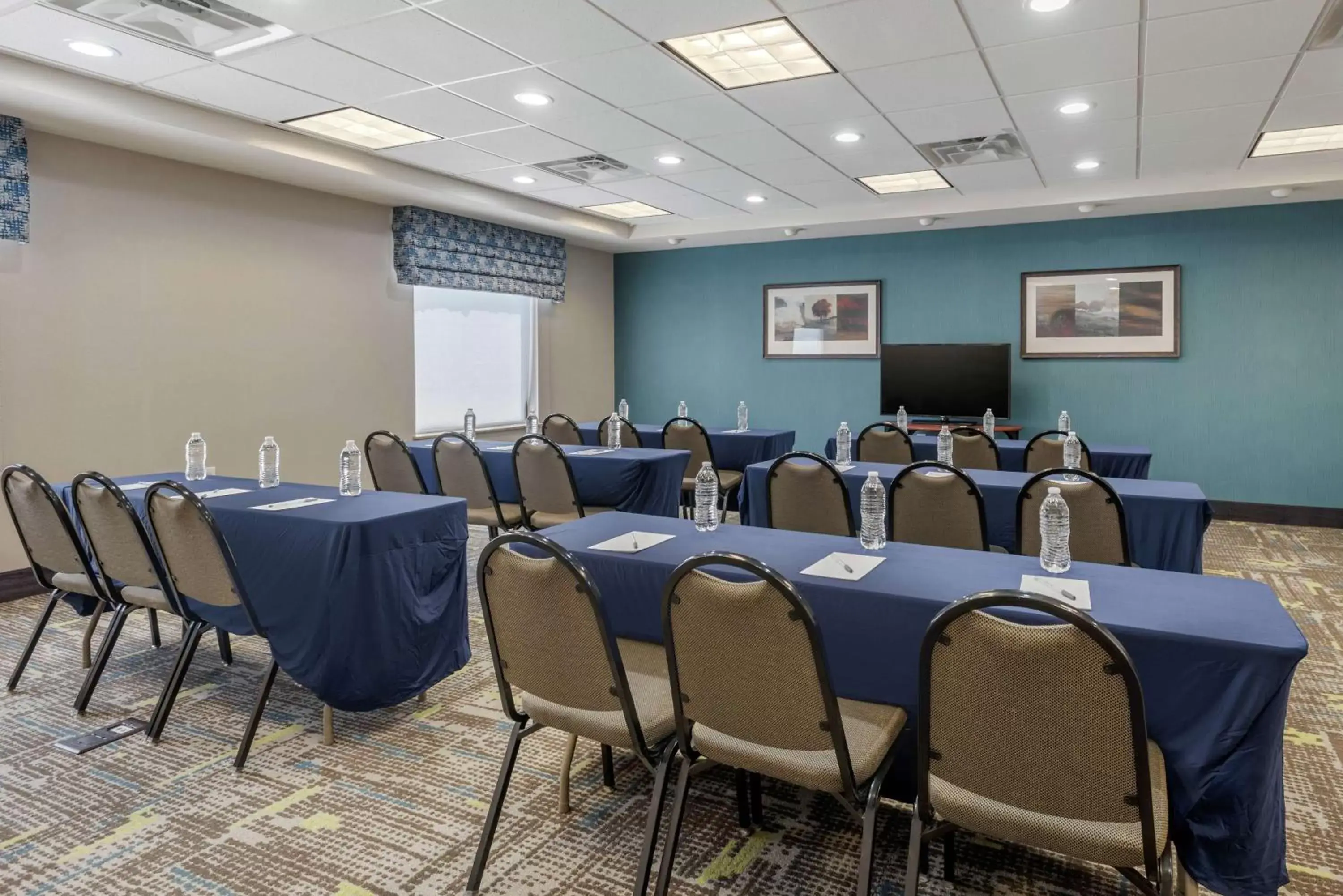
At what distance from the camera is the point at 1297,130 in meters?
5.10

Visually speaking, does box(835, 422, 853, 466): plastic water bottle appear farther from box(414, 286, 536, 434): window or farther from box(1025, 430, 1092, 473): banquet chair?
box(414, 286, 536, 434): window

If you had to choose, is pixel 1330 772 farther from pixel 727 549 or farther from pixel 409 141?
pixel 409 141

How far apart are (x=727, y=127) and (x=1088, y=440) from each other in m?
4.64

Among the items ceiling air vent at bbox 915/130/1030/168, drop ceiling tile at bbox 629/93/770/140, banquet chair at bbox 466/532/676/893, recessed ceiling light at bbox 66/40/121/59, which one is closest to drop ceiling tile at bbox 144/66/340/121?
recessed ceiling light at bbox 66/40/121/59

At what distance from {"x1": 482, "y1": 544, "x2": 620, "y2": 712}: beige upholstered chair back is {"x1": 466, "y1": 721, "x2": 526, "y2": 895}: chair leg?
0.16 m

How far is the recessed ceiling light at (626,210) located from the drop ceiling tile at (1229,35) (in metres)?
4.41

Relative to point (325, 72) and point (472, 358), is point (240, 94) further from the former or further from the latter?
point (472, 358)

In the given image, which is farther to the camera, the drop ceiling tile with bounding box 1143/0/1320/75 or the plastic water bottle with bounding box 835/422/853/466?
the plastic water bottle with bounding box 835/422/853/466

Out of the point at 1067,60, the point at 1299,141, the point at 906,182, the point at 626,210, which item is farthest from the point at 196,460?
the point at 1299,141

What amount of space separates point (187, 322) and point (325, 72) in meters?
2.29

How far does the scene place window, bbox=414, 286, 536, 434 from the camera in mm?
7430

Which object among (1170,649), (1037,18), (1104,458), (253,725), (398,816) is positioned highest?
(1037,18)

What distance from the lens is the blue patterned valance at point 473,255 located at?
6875mm

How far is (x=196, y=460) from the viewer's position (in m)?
3.91
